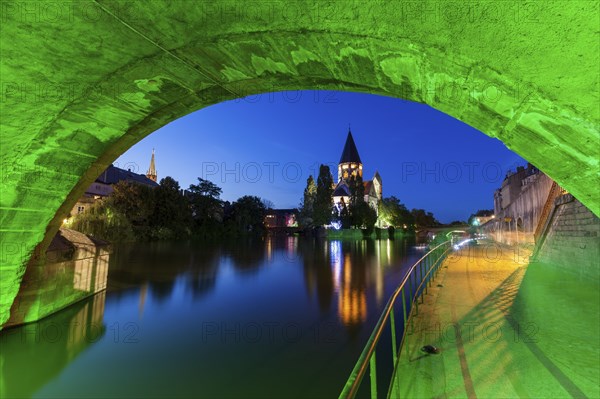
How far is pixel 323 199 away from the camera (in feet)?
235

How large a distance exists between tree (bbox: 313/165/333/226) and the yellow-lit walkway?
61.0 m

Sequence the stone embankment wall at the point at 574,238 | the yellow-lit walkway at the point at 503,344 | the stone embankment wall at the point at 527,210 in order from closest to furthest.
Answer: the yellow-lit walkway at the point at 503,344 → the stone embankment wall at the point at 574,238 → the stone embankment wall at the point at 527,210

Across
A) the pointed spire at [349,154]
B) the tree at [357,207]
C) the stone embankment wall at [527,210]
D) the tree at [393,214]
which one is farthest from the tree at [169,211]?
the pointed spire at [349,154]

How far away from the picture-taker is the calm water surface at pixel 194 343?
23.7 feet

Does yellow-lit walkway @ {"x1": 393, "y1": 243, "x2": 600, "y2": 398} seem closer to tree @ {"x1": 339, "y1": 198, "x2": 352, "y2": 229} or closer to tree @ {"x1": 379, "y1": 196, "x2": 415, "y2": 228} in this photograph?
tree @ {"x1": 339, "y1": 198, "x2": 352, "y2": 229}

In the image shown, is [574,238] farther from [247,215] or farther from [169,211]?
[247,215]

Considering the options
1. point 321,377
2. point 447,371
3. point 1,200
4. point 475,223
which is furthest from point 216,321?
point 475,223

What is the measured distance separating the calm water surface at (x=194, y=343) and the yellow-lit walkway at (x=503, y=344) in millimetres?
2766

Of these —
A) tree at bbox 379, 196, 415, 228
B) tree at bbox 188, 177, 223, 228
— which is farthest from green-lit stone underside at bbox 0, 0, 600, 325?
tree at bbox 379, 196, 415, 228

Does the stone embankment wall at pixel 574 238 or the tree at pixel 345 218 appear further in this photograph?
the tree at pixel 345 218

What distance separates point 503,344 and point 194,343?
27.2ft

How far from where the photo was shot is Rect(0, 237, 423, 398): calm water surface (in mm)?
7223

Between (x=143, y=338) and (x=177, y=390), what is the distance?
13.0 feet

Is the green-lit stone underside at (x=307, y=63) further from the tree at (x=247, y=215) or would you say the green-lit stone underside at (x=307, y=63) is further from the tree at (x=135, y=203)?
the tree at (x=247, y=215)
